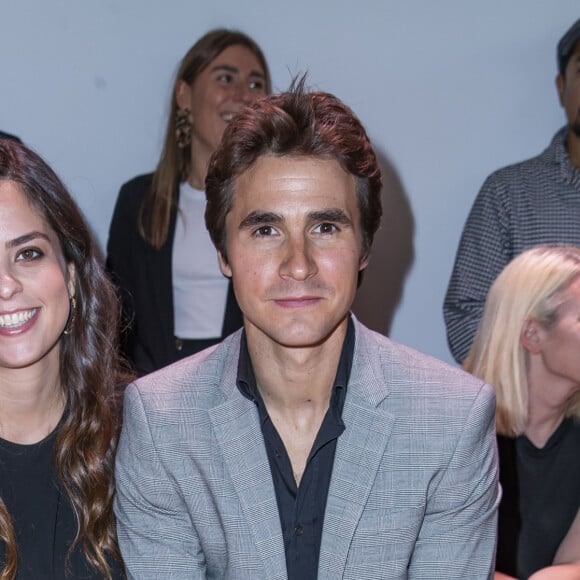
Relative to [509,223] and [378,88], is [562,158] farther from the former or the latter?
[378,88]

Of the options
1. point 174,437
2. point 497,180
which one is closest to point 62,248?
point 174,437

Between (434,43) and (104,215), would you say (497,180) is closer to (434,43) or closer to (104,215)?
(434,43)

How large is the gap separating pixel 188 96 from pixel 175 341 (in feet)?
2.61

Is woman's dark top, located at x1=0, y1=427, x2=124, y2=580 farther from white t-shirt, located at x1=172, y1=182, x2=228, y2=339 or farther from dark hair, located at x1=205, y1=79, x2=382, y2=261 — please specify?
white t-shirt, located at x1=172, y1=182, x2=228, y2=339

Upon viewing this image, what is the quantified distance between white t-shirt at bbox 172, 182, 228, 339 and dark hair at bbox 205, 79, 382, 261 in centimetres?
105

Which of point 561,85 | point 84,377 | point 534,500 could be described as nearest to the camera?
point 84,377

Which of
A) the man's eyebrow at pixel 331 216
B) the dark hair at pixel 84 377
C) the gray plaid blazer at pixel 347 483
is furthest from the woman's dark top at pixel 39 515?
the man's eyebrow at pixel 331 216

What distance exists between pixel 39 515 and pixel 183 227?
1.29 m

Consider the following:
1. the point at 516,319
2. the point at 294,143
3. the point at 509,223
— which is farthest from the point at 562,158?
the point at 294,143

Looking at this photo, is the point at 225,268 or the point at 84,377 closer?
the point at 225,268

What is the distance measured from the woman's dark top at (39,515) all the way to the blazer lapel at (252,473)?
1.07 feet

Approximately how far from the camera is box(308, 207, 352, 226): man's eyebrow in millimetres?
1805

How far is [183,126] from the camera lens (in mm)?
3236

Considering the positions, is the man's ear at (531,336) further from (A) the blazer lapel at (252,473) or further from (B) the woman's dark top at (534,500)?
(A) the blazer lapel at (252,473)
